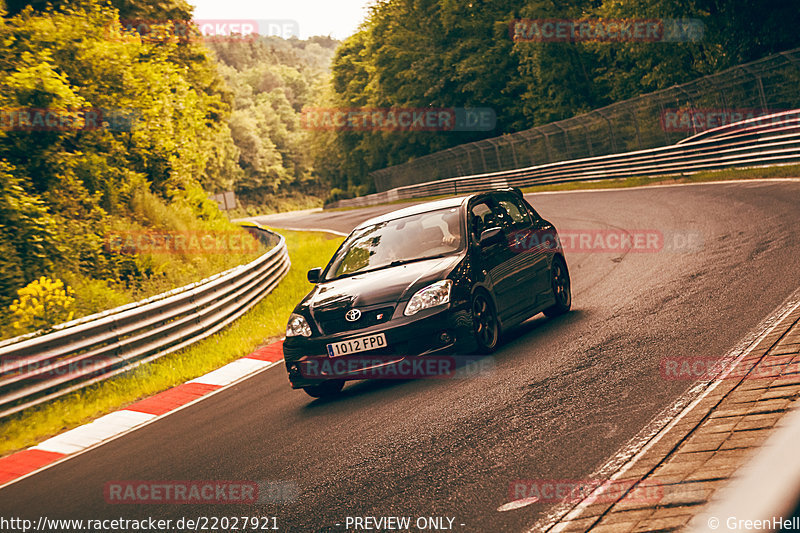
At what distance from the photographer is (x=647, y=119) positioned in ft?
95.1

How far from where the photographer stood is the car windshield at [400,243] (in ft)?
26.4

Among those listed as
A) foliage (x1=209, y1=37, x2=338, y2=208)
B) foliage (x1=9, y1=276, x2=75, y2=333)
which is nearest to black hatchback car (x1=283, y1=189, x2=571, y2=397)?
foliage (x1=9, y1=276, x2=75, y2=333)

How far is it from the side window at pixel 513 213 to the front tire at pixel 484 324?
149cm

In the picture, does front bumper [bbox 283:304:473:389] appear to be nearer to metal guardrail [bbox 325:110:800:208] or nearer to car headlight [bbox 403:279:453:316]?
car headlight [bbox 403:279:453:316]

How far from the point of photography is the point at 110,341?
10.6 meters

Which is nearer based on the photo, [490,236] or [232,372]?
[490,236]

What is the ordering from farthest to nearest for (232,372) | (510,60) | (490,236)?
(510,60)
(232,372)
(490,236)

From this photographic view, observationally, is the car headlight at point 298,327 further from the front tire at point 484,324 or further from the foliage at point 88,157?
the foliage at point 88,157

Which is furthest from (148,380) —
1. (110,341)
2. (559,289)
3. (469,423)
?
(469,423)

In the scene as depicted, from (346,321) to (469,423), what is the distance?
80.4 inches

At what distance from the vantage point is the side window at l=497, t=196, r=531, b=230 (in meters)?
8.95

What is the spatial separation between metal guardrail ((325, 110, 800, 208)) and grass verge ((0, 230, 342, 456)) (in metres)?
12.4

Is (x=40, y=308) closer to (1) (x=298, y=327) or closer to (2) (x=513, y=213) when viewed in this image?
(1) (x=298, y=327)

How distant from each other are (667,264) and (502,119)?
46162mm
